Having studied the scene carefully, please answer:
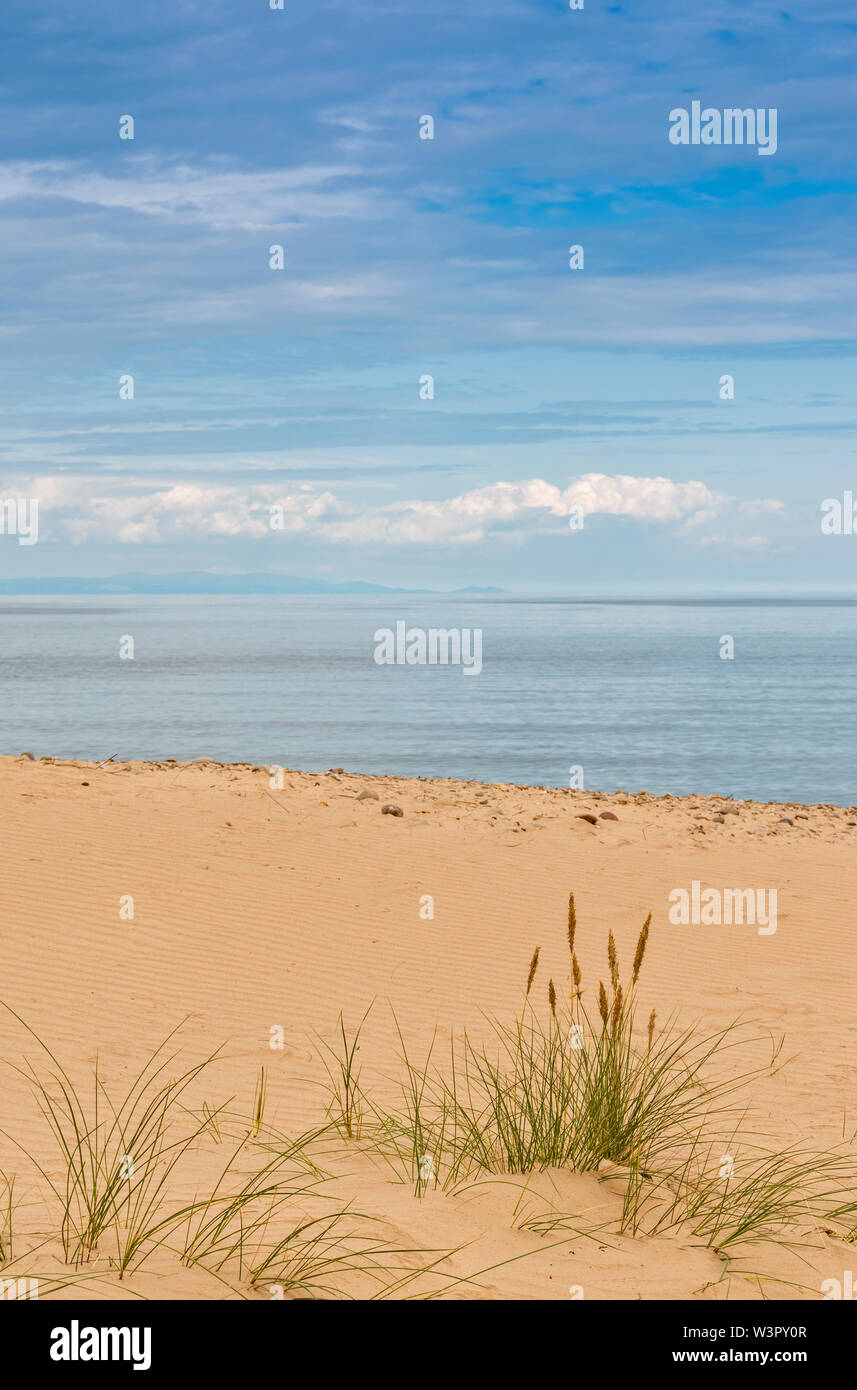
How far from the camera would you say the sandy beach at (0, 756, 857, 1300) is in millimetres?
3854

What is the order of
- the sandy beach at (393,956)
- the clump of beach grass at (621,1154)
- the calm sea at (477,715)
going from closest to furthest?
the sandy beach at (393,956)
the clump of beach grass at (621,1154)
the calm sea at (477,715)

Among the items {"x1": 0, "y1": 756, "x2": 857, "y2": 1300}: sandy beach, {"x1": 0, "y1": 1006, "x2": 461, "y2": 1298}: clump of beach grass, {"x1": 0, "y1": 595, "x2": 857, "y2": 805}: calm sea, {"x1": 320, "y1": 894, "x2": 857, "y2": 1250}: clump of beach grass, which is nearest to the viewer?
{"x1": 0, "y1": 1006, "x2": 461, "y2": 1298}: clump of beach grass

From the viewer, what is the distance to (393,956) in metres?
9.82

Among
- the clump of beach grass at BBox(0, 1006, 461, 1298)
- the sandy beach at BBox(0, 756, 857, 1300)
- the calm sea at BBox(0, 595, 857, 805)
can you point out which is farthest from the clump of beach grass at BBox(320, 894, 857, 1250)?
the calm sea at BBox(0, 595, 857, 805)

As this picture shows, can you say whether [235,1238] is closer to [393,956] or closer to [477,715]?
[393,956]

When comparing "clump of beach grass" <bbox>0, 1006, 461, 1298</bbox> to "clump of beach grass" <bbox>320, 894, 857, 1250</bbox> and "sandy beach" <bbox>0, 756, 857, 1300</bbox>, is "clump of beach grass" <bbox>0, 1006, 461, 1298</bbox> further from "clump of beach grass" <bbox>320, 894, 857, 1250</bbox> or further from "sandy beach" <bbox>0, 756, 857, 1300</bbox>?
"clump of beach grass" <bbox>320, 894, 857, 1250</bbox>

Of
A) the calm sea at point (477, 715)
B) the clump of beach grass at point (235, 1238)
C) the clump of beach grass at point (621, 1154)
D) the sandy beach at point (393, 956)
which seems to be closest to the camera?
the clump of beach grass at point (235, 1238)

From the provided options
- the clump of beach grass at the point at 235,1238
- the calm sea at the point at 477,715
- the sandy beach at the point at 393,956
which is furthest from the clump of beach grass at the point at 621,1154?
the calm sea at the point at 477,715

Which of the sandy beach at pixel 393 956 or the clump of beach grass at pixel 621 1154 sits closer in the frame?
the sandy beach at pixel 393 956

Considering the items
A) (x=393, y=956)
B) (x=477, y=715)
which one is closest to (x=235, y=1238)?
(x=393, y=956)

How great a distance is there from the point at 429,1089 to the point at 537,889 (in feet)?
19.4

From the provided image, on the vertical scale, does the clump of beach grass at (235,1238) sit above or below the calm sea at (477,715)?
below

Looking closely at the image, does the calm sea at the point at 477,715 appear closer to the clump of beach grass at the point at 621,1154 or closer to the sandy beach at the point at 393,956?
the sandy beach at the point at 393,956

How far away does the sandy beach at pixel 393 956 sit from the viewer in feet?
12.6
